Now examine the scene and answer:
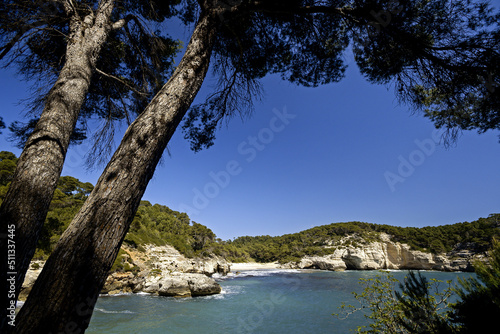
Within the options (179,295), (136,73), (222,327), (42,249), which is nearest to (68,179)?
(42,249)

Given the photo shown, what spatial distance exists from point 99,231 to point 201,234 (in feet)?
114

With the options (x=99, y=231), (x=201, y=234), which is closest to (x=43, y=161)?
(x=99, y=231)

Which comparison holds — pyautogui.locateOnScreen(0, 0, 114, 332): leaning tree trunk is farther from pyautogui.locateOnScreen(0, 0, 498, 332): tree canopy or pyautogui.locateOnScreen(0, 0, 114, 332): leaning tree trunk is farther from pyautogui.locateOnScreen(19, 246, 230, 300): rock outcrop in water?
pyautogui.locateOnScreen(19, 246, 230, 300): rock outcrop in water

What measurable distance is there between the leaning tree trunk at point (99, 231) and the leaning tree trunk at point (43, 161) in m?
Answer: 0.35

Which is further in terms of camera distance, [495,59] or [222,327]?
[222,327]

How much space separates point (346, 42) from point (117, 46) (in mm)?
4980

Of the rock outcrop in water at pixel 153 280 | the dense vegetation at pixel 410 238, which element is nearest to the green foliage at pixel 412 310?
the rock outcrop in water at pixel 153 280

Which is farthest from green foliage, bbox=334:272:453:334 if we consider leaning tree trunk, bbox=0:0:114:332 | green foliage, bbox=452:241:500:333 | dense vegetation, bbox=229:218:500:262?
dense vegetation, bbox=229:218:500:262

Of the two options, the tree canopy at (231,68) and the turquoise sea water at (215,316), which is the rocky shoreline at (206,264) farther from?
the tree canopy at (231,68)

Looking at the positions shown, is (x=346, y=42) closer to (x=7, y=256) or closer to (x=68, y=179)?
(x=7, y=256)

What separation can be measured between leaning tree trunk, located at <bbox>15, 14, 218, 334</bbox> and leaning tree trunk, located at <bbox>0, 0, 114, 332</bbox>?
0.35 meters

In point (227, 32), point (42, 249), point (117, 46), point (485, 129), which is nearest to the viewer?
point (485, 129)

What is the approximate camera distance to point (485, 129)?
3703mm

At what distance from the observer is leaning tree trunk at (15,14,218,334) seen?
103 centimetres
